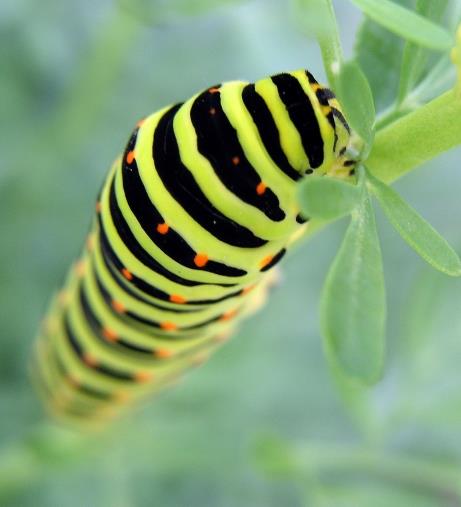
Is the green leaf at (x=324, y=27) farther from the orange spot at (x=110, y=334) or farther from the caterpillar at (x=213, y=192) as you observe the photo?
the orange spot at (x=110, y=334)

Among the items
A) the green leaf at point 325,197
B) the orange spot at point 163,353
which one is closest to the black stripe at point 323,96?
the green leaf at point 325,197

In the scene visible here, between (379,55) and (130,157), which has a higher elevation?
(379,55)

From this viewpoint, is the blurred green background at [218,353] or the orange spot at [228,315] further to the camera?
A: the blurred green background at [218,353]

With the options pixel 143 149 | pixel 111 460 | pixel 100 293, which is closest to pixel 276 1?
pixel 111 460

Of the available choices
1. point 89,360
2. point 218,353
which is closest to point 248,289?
point 89,360

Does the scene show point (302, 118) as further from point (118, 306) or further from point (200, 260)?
point (118, 306)

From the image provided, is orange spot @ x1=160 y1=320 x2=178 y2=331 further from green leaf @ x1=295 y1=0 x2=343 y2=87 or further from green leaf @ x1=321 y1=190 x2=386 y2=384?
green leaf @ x1=295 y1=0 x2=343 y2=87

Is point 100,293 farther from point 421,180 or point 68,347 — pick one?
point 421,180
